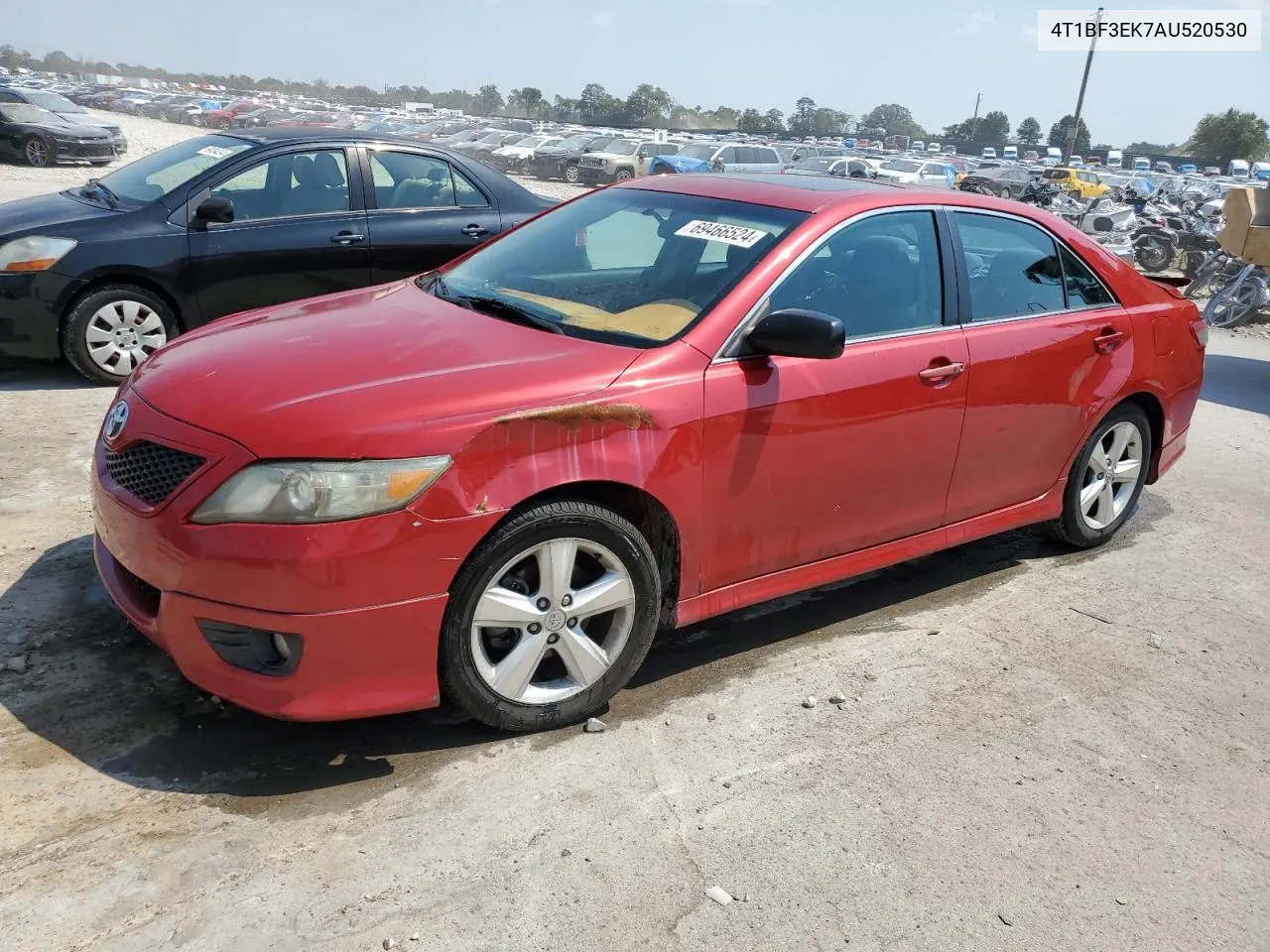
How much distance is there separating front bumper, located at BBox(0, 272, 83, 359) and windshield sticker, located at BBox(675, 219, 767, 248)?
4283 mm

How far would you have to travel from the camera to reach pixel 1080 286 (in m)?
4.66

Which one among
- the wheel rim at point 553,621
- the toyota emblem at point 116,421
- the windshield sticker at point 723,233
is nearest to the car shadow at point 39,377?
the toyota emblem at point 116,421

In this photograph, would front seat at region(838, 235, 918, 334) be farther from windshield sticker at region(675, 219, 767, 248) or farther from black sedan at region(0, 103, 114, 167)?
black sedan at region(0, 103, 114, 167)

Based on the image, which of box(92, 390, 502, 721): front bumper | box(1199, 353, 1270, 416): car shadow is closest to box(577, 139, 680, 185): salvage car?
box(1199, 353, 1270, 416): car shadow

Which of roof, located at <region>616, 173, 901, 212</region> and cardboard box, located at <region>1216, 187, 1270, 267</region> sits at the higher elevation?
roof, located at <region>616, 173, 901, 212</region>

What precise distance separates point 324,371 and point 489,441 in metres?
0.57

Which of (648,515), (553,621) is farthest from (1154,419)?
(553,621)

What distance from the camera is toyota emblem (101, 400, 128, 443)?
3.21 metres

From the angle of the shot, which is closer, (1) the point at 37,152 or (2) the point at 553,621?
(2) the point at 553,621

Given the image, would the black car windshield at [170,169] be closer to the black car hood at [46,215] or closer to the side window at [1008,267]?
the black car hood at [46,215]

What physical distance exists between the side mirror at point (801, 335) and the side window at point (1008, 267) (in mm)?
1084

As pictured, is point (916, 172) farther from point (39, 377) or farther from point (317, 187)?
point (39, 377)

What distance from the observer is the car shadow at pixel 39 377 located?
261 inches

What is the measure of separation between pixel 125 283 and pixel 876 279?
15.7ft
